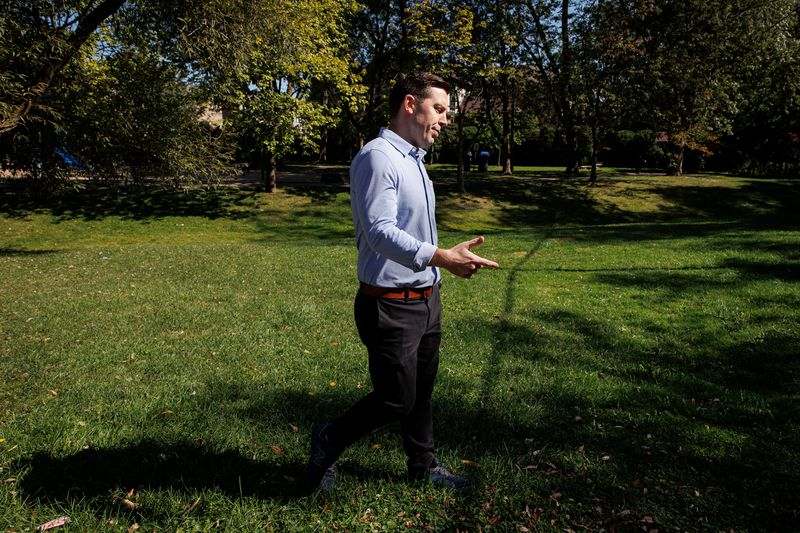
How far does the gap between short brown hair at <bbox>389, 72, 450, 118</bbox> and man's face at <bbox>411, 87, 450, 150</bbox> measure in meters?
0.02

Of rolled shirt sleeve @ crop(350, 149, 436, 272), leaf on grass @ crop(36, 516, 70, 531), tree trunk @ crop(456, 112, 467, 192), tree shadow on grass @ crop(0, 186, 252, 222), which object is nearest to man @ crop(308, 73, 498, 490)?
rolled shirt sleeve @ crop(350, 149, 436, 272)

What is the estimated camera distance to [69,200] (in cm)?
2366

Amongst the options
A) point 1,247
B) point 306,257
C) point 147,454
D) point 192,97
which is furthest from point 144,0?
point 147,454

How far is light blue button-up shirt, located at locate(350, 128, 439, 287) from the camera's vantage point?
2602 mm

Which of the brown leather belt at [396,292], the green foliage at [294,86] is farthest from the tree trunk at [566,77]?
the brown leather belt at [396,292]

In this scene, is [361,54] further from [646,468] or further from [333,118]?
[646,468]

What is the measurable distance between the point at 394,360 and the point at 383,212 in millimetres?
751

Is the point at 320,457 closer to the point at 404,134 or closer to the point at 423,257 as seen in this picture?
the point at 423,257

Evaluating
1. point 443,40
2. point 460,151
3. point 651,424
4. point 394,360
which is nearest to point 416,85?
point 394,360

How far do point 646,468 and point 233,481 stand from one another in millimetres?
2575

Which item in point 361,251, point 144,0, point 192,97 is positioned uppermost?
point 144,0

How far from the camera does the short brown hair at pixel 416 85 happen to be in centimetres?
288

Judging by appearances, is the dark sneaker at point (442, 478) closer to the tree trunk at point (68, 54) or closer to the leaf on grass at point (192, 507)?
the leaf on grass at point (192, 507)

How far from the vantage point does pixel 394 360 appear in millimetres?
2900
